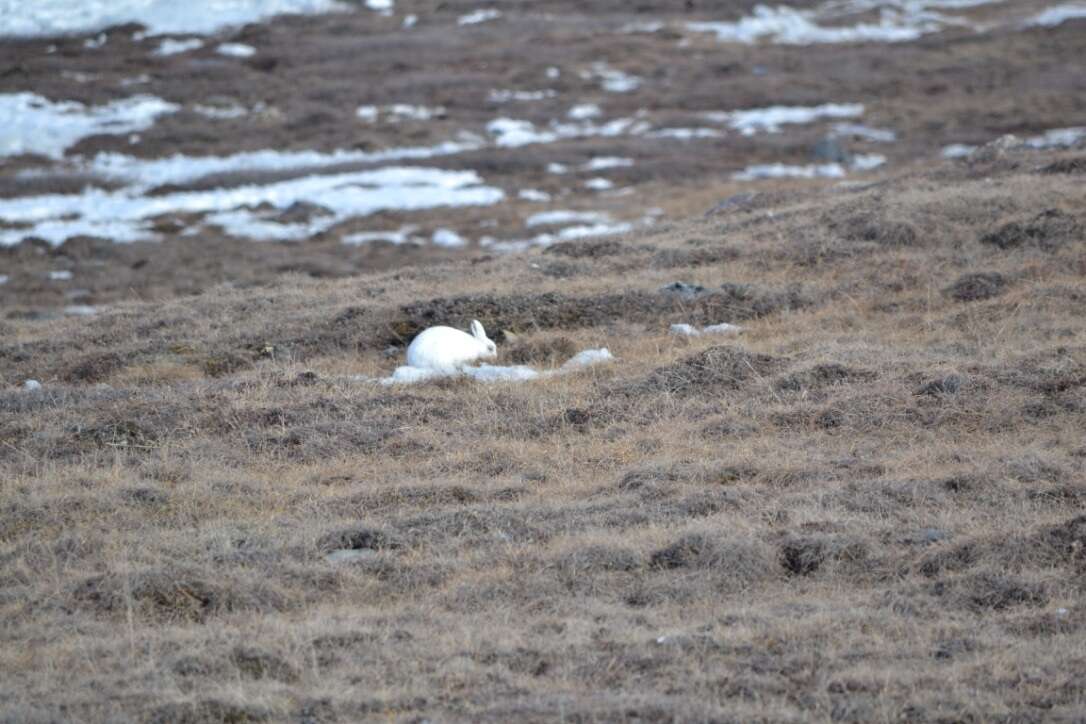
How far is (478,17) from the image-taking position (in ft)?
181

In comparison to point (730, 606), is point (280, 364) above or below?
below

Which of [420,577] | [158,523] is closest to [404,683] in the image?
[420,577]

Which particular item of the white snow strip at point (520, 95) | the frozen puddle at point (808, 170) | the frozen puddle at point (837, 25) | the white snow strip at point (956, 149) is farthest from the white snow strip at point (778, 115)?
the frozen puddle at point (837, 25)

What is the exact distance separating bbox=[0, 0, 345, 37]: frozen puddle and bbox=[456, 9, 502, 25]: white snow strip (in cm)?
668

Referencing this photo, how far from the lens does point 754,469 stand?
776cm

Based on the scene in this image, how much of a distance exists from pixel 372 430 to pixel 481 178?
2370 centimetres

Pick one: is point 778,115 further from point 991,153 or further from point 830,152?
point 991,153

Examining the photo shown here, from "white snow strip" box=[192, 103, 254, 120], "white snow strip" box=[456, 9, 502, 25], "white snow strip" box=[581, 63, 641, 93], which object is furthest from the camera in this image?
"white snow strip" box=[456, 9, 502, 25]

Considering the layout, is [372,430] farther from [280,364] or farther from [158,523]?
[280,364]

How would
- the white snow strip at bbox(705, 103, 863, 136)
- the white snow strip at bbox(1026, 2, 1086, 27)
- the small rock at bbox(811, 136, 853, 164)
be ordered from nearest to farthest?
the small rock at bbox(811, 136, 853, 164)
the white snow strip at bbox(705, 103, 863, 136)
the white snow strip at bbox(1026, 2, 1086, 27)

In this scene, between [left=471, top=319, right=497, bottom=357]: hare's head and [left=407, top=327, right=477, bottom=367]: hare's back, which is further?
[left=471, top=319, right=497, bottom=357]: hare's head

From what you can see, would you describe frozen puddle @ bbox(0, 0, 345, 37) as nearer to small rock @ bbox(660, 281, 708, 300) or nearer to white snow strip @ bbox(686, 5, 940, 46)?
white snow strip @ bbox(686, 5, 940, 46)

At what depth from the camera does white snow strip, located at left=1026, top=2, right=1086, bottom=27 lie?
48131mm

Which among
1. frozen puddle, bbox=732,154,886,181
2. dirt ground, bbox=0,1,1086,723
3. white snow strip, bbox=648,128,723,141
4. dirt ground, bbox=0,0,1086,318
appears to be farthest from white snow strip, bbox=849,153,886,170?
dirt ground, bbox=0,1,1086,723
